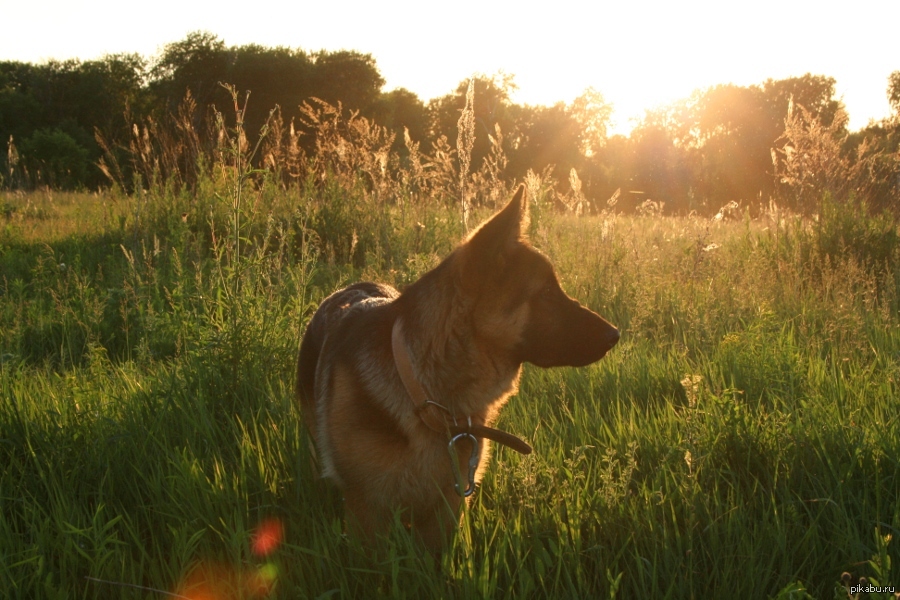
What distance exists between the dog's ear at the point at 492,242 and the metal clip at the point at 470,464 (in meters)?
0.64

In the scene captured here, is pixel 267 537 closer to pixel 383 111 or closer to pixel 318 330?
pixel 318 330

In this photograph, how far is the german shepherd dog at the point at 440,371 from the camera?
8.33 ft

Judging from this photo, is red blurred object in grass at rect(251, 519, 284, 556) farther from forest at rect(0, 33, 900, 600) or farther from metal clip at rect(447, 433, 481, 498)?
metal clip at rect(447, 433, 481, 498)

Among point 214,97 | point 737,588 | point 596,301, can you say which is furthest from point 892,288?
point 214,97

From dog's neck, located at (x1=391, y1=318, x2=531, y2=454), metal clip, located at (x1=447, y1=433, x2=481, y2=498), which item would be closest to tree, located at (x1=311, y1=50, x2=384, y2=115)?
dog's neck, located at (x1=391, y1=318, x2=531, y2=454)

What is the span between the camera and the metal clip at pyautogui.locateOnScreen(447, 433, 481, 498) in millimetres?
2414

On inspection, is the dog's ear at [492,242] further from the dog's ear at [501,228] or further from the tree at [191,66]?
the tree at [191,66]

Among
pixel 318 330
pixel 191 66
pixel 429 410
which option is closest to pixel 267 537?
pixel 429 410

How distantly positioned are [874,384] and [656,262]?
3.54m

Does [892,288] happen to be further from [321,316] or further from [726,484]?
[321,316]

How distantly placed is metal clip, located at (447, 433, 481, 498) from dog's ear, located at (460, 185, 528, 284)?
638mm

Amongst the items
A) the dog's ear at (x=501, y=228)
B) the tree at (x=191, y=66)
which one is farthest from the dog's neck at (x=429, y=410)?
the tree at (x=191, y=66)

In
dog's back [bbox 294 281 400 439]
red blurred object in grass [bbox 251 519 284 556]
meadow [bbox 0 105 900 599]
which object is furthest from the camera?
dog's back [bbox 294 281 400 439]

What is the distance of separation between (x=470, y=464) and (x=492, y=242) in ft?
2.93
